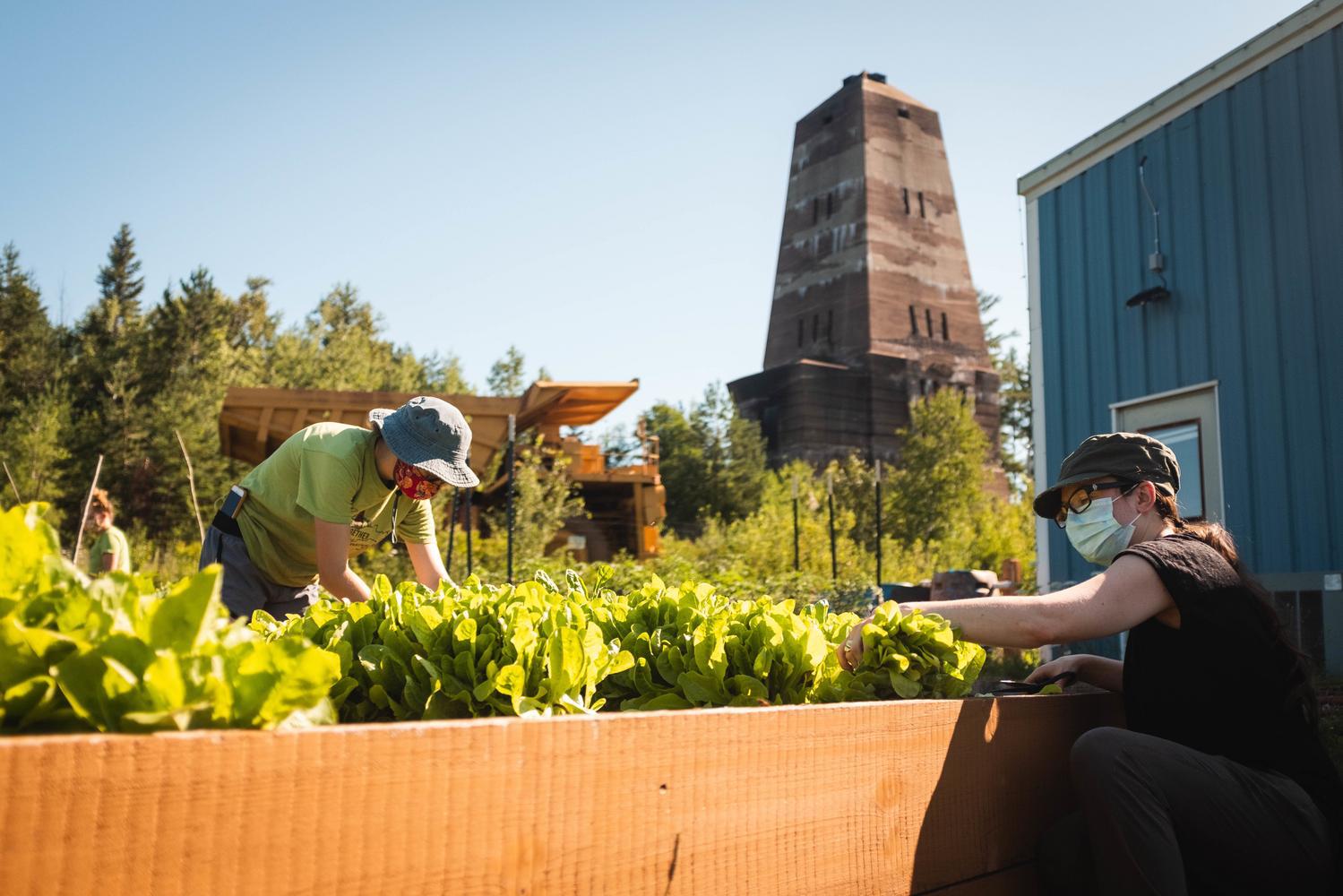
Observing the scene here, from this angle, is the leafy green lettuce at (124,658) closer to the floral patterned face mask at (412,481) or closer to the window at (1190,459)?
the floral patterned face mask at (412,481)

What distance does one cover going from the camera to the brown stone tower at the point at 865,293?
3331 centimetres

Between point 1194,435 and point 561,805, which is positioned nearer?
point 561,805

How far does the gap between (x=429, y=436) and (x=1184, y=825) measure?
2576 mm

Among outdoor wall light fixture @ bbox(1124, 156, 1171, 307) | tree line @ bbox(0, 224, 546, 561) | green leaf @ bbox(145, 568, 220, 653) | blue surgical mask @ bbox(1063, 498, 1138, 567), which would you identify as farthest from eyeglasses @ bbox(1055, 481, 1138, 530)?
tree line @ bbox(0, 224, 546, 561)

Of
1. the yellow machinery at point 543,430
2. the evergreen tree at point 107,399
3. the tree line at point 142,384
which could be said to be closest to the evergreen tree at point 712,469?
the tree line at point 142,384

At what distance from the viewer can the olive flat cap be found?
2.43m

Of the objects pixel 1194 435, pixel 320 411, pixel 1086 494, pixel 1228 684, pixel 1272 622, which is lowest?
pixel 1228 684

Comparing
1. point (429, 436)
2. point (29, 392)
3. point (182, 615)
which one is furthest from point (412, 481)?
point (29, 392)

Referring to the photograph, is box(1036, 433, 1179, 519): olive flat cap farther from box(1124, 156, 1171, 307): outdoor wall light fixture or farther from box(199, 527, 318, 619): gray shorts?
box(1124, 156, 1171, 307): outdoor wall light fixture

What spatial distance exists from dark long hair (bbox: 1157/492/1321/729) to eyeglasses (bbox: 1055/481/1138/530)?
15 centimetres

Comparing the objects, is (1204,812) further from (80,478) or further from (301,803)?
(80,478)

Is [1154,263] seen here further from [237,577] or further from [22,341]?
[22,341]

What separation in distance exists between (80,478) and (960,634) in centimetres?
3319

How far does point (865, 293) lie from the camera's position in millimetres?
33312
